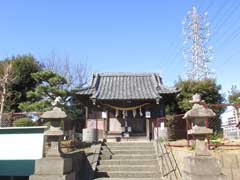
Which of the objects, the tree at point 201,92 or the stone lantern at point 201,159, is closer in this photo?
the stone lantern at point 201,159

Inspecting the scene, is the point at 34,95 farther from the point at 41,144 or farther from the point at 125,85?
the point at 41,144

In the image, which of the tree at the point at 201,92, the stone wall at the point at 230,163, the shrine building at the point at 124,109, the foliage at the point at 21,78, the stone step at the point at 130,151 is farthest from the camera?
the foliage at the point at 21,78

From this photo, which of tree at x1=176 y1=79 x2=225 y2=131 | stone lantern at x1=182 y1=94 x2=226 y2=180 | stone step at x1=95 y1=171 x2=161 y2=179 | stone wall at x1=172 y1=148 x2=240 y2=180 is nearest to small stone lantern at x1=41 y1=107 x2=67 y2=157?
stone step at x1=95 y1=171 x2=161 y2=179

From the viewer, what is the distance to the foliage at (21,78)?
870 inches

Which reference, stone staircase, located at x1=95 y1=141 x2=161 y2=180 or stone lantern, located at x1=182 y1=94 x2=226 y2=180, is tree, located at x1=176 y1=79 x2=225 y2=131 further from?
stone lantern, located at x1=182 y1=94 x2=226 y2=180

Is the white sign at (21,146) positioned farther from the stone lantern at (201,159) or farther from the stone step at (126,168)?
the stone lantern at (201,159)

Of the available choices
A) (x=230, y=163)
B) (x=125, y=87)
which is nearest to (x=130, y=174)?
(x=230, y=163)

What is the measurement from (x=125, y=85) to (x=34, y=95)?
696cm

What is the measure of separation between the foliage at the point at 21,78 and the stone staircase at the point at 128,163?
13646 millimetres

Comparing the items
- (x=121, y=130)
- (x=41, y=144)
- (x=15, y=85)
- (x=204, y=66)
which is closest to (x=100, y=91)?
(x=121, y=130)

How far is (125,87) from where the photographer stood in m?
18.2

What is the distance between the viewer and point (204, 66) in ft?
103

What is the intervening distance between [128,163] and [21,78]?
17.0 metres

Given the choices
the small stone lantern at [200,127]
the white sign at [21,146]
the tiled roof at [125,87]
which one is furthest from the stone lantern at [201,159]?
the tiled roof at [125,87]
